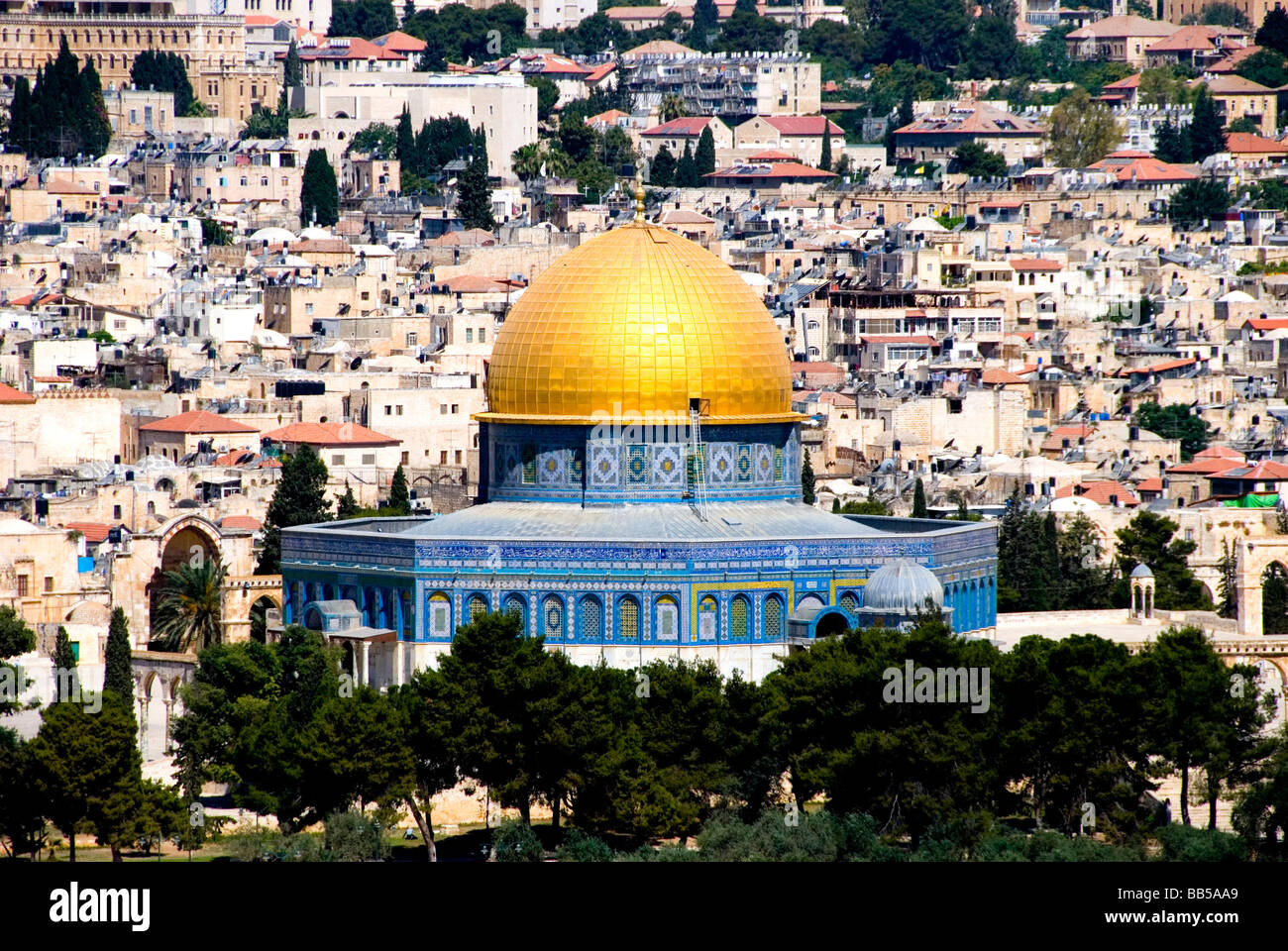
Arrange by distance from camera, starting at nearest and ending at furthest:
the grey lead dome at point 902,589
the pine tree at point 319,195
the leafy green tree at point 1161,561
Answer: the grey lead dome at point 902,589
the leafy green tree at point 1161,561
the pine tree at point 319,195

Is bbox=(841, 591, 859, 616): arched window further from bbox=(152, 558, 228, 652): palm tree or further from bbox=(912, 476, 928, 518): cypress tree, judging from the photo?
bbox=(912, 476, 928, 518): cypress tree

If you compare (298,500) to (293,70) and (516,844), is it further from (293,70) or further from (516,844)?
(293,70)

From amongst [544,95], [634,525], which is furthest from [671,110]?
[634,525]

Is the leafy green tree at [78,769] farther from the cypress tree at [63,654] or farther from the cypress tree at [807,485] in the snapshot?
the cypress tree at [807,485]

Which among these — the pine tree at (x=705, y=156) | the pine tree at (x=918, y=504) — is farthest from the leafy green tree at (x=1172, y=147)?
the pine tree at (x=918, y=504)

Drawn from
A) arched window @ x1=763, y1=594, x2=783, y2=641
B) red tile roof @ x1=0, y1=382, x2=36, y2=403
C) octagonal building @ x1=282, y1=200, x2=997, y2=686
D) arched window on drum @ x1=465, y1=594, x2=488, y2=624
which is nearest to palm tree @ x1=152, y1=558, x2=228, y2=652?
octagonal building @ x1=282, y1=200, x2=997, y2=686
